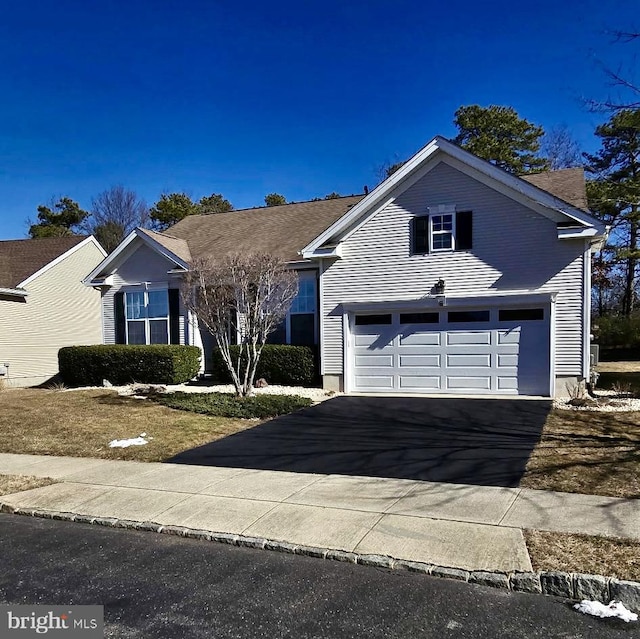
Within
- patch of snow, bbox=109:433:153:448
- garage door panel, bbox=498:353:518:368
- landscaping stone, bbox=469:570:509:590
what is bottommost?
patch of snow, bbox=109:433:153:448

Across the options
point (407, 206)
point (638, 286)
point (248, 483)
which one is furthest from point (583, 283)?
point (638, 286)

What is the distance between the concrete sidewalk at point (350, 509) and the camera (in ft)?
15.6

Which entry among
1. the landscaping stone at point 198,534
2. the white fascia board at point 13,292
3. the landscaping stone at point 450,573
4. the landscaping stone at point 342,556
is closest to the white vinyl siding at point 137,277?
the white fascia board at point 13,292

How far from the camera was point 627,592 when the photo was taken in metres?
3.85

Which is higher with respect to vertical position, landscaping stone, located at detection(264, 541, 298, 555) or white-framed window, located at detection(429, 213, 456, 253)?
white-framed window, located at detection(429, 213, 456, 253)

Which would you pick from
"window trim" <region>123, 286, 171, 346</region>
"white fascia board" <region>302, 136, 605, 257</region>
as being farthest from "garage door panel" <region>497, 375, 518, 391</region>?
"window trim" <region>123, 286, 171, 346</region>

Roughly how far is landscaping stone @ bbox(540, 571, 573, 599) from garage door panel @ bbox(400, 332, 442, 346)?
10.2 m

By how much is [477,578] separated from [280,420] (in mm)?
7293

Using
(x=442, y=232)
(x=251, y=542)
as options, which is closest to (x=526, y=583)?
(x=251, y=542)

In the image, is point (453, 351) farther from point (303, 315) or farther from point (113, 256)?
point (113, 256)

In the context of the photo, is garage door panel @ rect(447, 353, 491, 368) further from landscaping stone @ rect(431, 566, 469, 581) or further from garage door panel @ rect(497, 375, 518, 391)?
landscaping stone @ rect(431, 566, 469, 581)

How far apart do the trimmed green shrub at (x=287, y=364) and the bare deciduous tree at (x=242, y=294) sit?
1.46 meters

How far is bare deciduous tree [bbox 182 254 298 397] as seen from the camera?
13.4 metres

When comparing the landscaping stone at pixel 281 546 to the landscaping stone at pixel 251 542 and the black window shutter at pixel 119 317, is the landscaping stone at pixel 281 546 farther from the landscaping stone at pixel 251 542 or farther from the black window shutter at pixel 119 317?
the black window shutter at pixel 119 317
